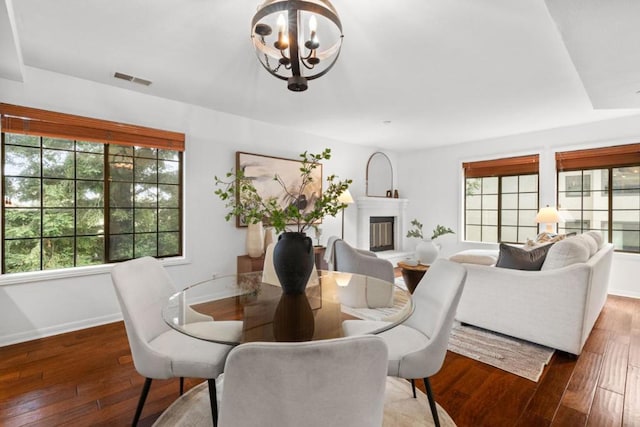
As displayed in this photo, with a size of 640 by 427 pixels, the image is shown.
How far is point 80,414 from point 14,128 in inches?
96.2

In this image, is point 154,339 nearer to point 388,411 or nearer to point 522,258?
point 388,411

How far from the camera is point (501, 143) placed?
5.26 m

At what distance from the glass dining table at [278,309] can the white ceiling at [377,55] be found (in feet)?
5.82

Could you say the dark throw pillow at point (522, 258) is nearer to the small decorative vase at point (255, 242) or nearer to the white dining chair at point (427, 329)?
the white dining chair at point (427, 329)

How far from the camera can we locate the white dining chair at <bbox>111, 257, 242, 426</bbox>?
144 cm

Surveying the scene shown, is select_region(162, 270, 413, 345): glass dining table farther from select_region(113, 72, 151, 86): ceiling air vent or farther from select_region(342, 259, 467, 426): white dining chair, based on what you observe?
select_region(113, 72, 151, 86): ceiling air vent

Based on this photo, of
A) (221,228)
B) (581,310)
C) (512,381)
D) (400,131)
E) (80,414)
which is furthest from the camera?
(400,131)

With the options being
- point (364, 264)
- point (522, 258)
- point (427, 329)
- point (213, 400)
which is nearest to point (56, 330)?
point (213, 400)

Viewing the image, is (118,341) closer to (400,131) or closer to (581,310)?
(581,310)

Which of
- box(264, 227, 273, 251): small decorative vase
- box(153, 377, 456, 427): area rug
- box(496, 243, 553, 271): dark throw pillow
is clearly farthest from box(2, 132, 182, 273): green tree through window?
box(496, 243, 553, 271): dark throw pillow

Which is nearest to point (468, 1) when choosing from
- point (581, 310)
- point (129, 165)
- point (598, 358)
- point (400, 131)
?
point (581, 310)

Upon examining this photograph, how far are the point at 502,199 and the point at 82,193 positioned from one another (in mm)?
6047

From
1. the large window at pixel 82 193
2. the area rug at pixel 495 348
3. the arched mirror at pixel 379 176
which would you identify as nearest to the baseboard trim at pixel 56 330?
the large window at pixel 82 193

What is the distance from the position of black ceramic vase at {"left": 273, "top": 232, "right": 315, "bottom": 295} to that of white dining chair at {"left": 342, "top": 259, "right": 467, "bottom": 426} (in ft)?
1.25
